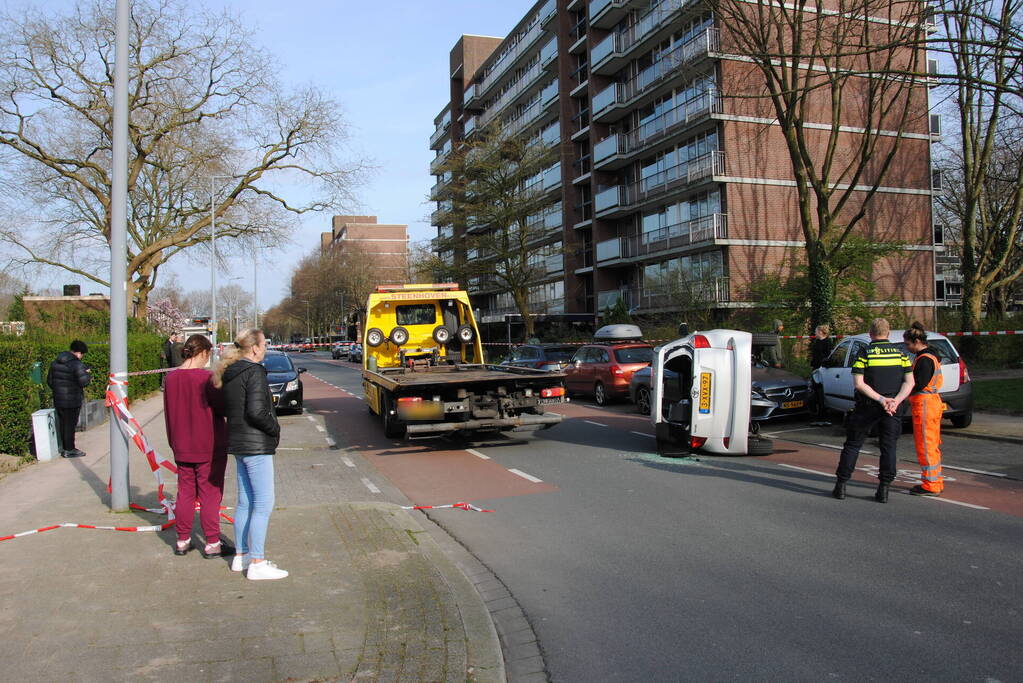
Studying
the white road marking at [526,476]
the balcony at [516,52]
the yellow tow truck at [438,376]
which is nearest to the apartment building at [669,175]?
the balcony at [516,52]

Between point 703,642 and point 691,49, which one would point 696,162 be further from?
point 703,642

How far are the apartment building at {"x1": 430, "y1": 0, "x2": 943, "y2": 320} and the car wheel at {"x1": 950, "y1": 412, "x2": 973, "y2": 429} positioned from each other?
12.8m

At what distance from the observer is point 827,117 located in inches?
1268

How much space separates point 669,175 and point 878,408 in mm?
28466

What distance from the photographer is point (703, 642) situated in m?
4.18

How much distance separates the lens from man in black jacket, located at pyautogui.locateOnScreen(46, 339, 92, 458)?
10.6m

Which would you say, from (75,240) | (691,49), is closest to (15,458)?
(75,240)

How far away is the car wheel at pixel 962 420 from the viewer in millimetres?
11586

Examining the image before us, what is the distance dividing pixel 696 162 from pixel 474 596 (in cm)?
2985

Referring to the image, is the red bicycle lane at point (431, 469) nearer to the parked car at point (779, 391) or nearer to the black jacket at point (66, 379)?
the parked car at point (779, 391)

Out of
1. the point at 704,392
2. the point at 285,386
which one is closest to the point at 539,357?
the point at 285,386

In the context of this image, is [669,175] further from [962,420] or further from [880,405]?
[880,405]

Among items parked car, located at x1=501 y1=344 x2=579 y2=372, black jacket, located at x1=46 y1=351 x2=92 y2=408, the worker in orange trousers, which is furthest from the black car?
the worker in orange trousers

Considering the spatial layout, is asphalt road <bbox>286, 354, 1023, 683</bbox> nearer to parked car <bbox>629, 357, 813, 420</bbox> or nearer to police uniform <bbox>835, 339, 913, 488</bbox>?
police uniform <bbox>835, 339, 913, 488</bbox>
